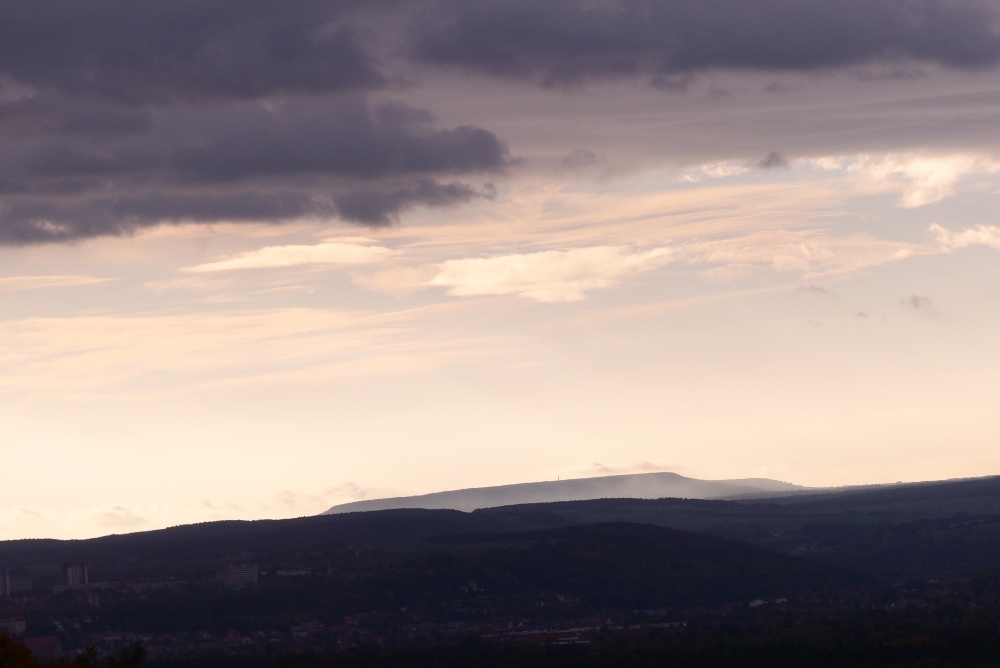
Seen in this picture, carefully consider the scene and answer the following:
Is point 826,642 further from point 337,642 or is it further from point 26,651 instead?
point 26,651

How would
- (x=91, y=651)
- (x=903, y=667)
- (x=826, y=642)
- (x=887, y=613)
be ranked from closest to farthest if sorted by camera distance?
(x=91, y=651) → (x=903, y=667) → (x=826, y=642) → (x=887, y=613)

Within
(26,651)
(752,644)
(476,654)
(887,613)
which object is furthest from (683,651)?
(26,651)

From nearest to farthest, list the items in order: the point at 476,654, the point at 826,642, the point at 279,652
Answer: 1. the point at 826,642
2. the point at 476,654
3. the point at 279,652

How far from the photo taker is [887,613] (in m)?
192

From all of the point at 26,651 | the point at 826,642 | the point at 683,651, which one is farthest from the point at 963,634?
the point at 26,651

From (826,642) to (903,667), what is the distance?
1591 centimetres

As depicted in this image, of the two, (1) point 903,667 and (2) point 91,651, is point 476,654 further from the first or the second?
(2) point 91,651

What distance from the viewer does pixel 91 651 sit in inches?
3937

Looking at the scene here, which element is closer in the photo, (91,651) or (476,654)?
(91,651)

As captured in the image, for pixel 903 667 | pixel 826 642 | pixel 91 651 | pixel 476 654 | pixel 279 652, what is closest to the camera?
pixel 91 651

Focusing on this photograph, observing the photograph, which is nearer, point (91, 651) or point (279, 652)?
point (91, 651)

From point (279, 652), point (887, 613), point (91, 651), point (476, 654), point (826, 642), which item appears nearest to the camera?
point (91, 651)

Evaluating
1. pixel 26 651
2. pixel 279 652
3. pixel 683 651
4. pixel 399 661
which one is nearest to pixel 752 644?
pixel 683 651

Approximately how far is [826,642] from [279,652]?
52.3m
